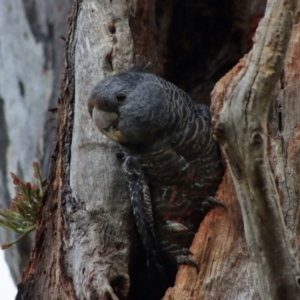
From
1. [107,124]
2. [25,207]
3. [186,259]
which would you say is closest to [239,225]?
[186,259]

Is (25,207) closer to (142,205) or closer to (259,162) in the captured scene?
(142,205)

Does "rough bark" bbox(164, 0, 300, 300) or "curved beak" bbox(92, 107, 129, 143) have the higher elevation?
"curved beak" bbox(92, 107, 129, 143)

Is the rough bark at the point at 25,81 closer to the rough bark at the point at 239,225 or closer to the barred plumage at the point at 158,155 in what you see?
the barred plumage at the point at 158,155

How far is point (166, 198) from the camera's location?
401 centimetres

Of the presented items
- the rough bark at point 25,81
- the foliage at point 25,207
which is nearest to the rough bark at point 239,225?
the foliage at point 25,207

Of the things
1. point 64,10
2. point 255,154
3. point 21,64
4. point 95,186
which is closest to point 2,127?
point 21,64

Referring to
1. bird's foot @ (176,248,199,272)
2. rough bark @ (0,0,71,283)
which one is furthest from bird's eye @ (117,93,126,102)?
rough bark @ (0,0,71,283)

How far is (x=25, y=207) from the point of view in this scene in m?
4.18

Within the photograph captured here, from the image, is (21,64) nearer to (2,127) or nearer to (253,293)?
(2,127)

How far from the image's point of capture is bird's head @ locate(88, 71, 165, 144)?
12.7ft

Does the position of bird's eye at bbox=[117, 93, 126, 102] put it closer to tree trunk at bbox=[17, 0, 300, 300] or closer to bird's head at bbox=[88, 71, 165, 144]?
bird's head at bbox=[88, 71, 165, 144]

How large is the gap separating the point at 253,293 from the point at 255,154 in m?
1.16

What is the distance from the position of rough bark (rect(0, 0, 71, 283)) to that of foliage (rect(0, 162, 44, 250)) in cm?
212

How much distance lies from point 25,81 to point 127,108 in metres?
2.92
